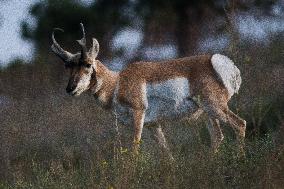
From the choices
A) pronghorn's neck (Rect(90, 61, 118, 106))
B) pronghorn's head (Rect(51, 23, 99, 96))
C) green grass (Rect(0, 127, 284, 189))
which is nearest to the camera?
green grass (Rect(0, 127, 284, 189))

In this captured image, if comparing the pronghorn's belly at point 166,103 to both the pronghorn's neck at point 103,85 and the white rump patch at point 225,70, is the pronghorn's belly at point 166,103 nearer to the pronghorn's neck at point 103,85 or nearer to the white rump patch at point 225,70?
the pronghorn's neck at point 103,85

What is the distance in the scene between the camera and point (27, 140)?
12.0m

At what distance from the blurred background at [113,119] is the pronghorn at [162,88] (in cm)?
24

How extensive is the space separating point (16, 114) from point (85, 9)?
26.5 feet

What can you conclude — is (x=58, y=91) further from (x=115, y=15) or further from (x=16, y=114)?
(x=115, y=15)

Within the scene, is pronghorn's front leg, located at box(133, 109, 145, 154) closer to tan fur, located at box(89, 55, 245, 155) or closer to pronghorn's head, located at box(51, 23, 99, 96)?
tan fur, located at box(89, 55, 245, 155)

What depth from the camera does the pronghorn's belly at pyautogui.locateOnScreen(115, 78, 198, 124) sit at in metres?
10.2

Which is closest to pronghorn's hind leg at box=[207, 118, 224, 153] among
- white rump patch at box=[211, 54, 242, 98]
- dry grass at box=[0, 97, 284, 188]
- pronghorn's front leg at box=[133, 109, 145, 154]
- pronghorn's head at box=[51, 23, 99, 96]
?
dry grass at box=[0, 97, 284, 188]

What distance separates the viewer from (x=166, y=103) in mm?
10273

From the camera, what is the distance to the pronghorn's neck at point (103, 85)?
10.4 meters

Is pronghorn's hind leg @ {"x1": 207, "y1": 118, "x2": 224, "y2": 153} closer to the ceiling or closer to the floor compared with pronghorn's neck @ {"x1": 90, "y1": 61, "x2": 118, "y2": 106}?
closer to the floor

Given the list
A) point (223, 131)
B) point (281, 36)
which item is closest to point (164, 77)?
point (223, 131)

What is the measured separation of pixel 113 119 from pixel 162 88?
1743 mm

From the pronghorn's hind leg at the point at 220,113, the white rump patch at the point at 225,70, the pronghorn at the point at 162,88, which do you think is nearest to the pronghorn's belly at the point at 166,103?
the pronghorn at the point at 162,88
